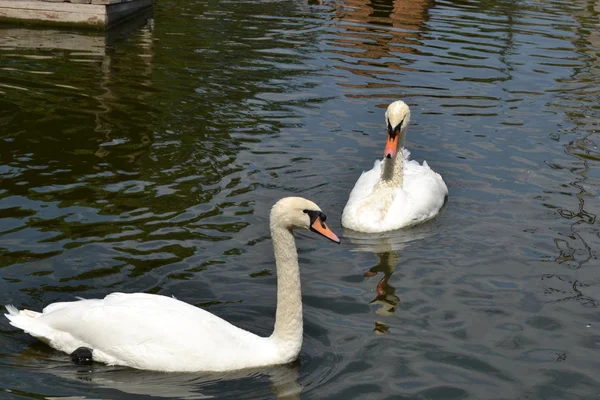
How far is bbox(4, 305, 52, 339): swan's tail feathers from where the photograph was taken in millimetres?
6918

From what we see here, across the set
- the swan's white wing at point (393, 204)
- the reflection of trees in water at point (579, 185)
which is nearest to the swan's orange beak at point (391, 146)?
the swan's white wing at point (393, 204)

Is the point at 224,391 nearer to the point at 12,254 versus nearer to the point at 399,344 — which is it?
the point at 399,344

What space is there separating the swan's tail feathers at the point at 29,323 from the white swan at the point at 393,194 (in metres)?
4.01

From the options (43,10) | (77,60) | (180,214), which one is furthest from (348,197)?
(43,10)

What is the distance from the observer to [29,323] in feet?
22.8

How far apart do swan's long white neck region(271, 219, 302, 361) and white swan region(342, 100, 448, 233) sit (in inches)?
121

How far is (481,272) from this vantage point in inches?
359

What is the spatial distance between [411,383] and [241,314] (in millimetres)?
1552

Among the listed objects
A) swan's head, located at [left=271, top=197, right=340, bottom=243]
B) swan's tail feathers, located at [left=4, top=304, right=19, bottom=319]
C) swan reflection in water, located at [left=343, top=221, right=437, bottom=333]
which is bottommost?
swan reflection in water, located at [left=343, top=221, right=437, bottom=333]

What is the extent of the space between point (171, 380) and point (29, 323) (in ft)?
3.57

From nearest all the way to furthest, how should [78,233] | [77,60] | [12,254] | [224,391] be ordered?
[224,391]
[12,254]
[78,233]
[77,60]

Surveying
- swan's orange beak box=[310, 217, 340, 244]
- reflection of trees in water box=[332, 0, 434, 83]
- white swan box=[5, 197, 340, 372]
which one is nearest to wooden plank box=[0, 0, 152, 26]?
reflection of trees in water box=[332, 0, 434, 83]

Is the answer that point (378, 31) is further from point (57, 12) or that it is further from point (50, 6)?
point (50, 6)

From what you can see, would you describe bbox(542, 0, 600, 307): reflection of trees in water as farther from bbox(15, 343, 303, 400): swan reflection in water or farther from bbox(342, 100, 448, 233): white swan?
bbox(15, 343, 303, 400): swan reflection in water
